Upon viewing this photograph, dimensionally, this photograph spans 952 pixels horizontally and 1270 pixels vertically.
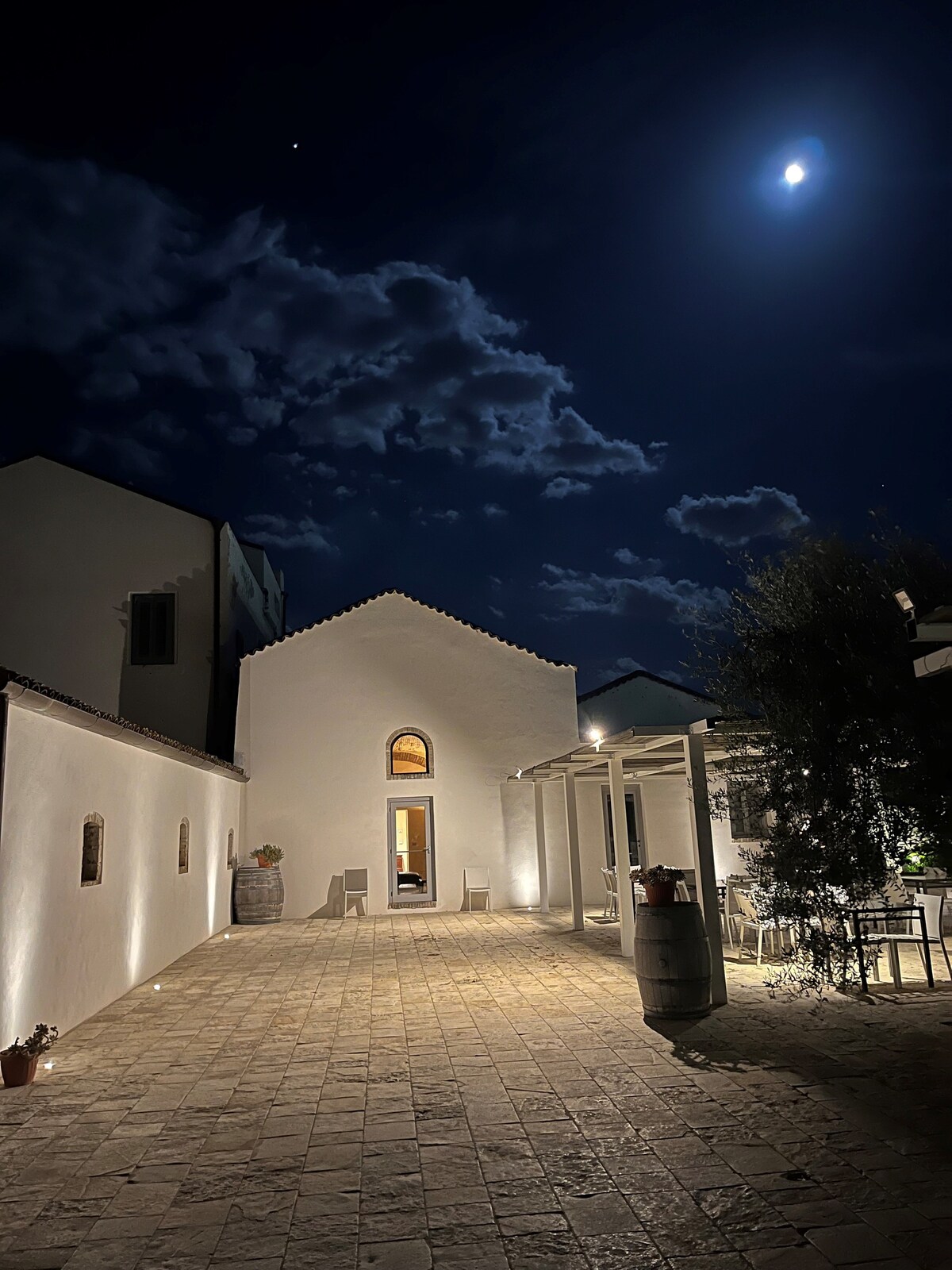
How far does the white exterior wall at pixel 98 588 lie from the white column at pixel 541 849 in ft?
21.5

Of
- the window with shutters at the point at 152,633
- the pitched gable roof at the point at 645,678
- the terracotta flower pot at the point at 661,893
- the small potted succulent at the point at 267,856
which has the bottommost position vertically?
the terracotta flower pot at the point at 661,893

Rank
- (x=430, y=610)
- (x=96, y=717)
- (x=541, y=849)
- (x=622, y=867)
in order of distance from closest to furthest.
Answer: (x=96, y=717)
(x=622, y=867)
(x=541, y=849)
(x=430, y=610)

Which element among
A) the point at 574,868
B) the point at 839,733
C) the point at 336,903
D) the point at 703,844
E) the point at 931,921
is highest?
the point at 839,733

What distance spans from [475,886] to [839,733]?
10626mm

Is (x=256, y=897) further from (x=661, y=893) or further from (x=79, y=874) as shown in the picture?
(x=661, y=893)

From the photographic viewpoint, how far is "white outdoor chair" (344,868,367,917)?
15.5 metres

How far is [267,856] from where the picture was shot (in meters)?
15.2

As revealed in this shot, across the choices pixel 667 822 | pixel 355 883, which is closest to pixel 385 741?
pixel 355 883

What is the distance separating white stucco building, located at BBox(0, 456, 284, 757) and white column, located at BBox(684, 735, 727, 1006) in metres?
11.3

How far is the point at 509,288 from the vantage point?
36.6 m

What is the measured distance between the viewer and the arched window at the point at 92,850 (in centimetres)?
749

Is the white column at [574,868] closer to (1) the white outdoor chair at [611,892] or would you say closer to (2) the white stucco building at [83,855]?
(1) the white outdoor chair at [611,892]

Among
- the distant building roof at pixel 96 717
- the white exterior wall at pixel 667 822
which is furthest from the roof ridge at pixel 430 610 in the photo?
the distant building roof at pixel 96 717

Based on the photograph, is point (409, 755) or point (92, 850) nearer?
point (92, 850)
